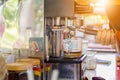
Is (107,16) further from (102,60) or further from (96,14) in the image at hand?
(102,60)

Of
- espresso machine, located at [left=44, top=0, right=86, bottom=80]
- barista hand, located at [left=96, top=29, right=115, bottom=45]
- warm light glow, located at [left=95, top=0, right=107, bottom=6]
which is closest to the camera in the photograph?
espresso machine, located at [left=44, top=0, right=86, bottom=80]

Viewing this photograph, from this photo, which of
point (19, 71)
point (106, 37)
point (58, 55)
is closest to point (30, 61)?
point (19, 71)

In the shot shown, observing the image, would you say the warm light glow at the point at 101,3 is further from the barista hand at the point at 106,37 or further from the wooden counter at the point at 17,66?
the wooden counter at the point at 17,66

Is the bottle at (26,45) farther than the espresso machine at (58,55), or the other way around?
the espresso machine at (58,55)

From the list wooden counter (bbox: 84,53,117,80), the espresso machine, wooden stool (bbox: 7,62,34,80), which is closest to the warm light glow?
wooden counter (bbox: 84,53,117,80)

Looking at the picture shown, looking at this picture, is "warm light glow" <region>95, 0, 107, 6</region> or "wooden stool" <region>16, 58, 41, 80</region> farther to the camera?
"warm light glow" <region>95, 0, 107, 6</region>

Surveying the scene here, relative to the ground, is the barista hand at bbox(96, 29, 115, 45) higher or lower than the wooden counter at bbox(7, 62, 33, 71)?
higher

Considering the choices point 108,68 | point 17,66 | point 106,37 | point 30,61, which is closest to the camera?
point 17,66

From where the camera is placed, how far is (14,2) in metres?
1.81

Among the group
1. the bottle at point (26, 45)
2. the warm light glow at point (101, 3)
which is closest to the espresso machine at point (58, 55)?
the bottle at point (26, 45)

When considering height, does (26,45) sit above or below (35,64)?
above

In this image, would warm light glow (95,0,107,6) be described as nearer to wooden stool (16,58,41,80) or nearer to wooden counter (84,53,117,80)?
wooden counter (84,53,117,80)

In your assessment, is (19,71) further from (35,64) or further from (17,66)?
(35,64)

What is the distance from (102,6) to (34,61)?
3.56 metres
